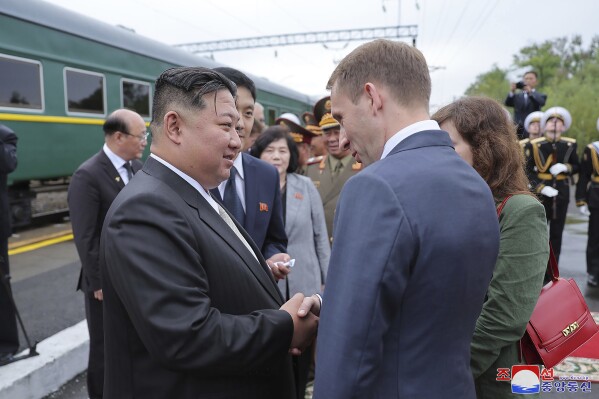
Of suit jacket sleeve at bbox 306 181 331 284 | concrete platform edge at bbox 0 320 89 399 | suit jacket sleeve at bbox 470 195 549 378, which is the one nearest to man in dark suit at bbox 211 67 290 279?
suit jacket sleeve at bbox 306 181 331 284

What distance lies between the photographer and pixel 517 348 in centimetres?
188

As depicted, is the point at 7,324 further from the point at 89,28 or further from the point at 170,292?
the point at 89,28

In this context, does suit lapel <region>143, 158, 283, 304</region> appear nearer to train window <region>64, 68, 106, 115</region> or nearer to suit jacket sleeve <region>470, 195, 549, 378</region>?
suit jacket sleeve <region>470, 195, 549, 378</region>

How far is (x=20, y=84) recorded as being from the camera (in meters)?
6.89

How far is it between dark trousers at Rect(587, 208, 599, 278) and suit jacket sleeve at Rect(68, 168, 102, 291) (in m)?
5.53

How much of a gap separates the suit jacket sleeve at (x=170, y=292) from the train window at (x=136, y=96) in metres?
8.21

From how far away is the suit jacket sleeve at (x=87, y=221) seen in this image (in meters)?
3.05

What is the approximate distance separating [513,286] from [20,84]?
7.38 meters

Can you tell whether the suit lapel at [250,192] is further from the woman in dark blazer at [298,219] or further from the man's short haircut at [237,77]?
the woman in dark blazer at [298,219]

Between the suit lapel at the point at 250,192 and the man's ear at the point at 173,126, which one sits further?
the suit lapel at the point at 250,192

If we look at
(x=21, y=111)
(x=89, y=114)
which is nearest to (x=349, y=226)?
(x=21, y=111)

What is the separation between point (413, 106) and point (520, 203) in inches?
30.0

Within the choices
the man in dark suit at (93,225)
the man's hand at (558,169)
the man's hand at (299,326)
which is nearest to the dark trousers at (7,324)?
the man in dark suit at (93,225)

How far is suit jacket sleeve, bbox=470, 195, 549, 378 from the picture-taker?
171 centimetres
